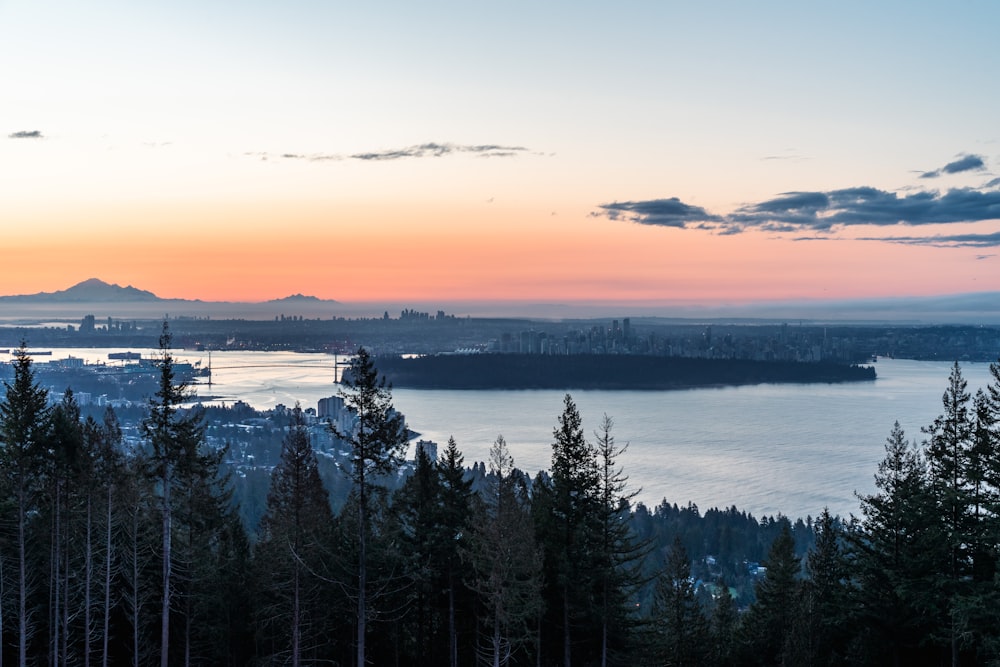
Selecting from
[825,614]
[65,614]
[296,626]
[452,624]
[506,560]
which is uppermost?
[506,560]

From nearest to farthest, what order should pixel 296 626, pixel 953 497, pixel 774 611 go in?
pixel 953 497, pixel 296 626, pixel 774 611

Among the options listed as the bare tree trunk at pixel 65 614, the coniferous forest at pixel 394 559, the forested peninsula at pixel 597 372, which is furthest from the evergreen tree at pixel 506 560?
the forested peninsula at pixel 597 372

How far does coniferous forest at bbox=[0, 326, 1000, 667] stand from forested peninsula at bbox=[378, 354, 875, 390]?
3909 inches

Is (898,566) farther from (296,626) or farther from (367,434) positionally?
(296,626)

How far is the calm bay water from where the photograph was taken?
49.2 meters

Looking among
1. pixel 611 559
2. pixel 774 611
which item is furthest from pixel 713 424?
pixel 611 559

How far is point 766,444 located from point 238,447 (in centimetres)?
4231

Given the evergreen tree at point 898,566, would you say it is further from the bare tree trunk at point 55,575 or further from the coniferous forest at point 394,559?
the bare tree trunk at point 55,575

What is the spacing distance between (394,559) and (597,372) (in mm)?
109213

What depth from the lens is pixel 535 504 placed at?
12.8 metres

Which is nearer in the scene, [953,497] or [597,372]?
[953,497]

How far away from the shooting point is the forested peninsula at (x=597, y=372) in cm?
11625

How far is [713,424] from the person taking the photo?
77.2 meters

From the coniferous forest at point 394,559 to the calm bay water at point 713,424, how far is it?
A: 32.1m
